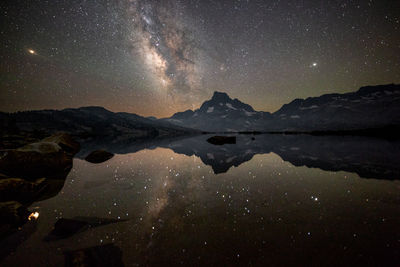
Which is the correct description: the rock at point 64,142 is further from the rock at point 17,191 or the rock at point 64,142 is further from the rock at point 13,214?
the rock at point 13,214

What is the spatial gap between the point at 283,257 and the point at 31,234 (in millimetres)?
7073

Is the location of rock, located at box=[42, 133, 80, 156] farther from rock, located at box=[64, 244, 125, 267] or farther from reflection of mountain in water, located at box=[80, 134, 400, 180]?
rock, located at box=[64, 244, 125, 267]

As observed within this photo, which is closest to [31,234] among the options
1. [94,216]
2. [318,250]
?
[94,216]

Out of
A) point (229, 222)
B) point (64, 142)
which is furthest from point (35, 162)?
point (229, 222)

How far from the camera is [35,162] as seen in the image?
11078 mm

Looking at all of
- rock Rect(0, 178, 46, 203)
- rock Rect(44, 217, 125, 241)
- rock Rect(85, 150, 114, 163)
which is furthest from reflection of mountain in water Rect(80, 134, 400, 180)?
rock Rect(0, 178, 46, 203)

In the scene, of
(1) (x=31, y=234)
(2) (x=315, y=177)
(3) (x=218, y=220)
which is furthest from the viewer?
(2) (x=315, y=177)

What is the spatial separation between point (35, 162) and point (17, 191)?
520cm

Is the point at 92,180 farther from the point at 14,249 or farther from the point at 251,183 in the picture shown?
the point at 251,183

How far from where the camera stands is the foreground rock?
9.87m

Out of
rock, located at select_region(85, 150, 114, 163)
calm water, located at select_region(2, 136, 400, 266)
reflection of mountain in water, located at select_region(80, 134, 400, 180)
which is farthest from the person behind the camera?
rock, located at select_region(85, 150, 114, 163)

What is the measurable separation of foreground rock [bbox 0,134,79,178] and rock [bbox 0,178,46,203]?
3756 millimetres

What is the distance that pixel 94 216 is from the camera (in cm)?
583

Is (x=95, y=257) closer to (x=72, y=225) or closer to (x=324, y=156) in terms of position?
(x=72, y=225)
